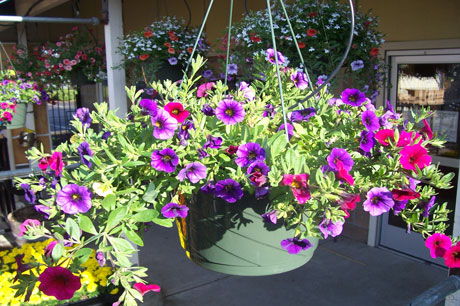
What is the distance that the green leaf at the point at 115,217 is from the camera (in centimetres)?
90

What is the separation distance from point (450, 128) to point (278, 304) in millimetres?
2226

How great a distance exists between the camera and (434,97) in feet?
12.9

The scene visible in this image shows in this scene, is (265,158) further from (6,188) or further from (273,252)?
(6,188)

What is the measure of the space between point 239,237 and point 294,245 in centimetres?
16

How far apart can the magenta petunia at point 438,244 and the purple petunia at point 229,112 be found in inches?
23.4

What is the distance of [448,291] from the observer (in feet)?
3.78

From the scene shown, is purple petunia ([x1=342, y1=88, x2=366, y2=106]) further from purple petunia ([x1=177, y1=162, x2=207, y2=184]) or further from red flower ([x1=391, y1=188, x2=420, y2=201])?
purple petunia ([x1=177, y1=162, x2=207, y2=184])

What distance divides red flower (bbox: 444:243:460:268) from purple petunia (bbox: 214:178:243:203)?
55 centimetres

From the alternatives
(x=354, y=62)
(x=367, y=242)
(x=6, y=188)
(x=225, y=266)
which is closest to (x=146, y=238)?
(x=6, y=188)

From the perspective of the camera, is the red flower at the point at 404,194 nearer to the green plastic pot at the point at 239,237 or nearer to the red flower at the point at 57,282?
the green plastic pot at the point at 239,237

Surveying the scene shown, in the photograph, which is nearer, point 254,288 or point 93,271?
point 93,271

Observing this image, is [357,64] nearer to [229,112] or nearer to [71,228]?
[229,112]

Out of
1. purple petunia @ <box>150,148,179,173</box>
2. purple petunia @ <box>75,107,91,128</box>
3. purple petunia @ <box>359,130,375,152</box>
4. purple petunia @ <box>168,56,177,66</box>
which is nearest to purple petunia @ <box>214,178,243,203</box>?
purple petunia @ <box>150,148,179,173</box>

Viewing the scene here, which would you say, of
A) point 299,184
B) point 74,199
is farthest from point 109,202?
point 299,184
